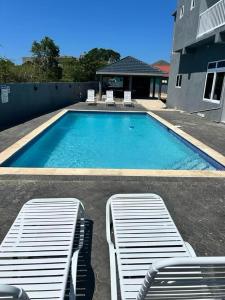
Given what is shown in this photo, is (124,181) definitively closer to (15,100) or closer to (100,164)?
(100,164)

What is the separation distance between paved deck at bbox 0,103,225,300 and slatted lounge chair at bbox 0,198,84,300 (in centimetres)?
37

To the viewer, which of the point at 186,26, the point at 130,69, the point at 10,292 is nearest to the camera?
the point at 10,292

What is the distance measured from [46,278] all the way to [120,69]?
26.6 metres

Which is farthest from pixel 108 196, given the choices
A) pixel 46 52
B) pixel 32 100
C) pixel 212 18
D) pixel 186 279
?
pixel 46 52

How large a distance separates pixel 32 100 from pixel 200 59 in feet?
35.3

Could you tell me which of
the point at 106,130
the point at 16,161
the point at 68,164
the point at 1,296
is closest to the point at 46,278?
the point at 1,296

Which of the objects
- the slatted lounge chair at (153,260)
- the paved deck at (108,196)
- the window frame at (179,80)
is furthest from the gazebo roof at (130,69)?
the slatted lounge chair at (153,260)

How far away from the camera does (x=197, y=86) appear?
55.5ft

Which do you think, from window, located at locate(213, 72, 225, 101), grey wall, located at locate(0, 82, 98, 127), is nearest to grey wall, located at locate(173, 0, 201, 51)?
window, located at locate(213, 72, 225, 101)

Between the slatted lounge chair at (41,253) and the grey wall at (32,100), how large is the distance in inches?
336

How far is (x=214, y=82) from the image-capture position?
1451cm

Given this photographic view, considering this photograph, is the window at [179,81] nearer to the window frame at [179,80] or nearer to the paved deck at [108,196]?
the window frame at [179,80]

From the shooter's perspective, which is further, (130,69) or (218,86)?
(130,69)

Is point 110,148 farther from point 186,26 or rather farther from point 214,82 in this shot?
point 186,26
